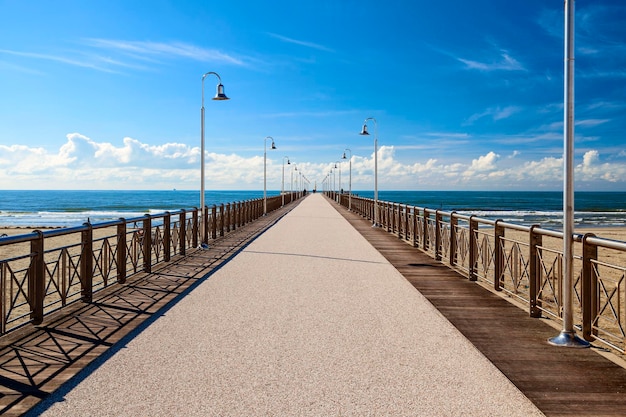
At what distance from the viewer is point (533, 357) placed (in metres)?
5.24

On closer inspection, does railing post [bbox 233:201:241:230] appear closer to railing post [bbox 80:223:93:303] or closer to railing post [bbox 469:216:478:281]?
railing post [bbox 469:216:478:281]

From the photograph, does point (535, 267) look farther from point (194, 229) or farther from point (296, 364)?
point (194, 229)

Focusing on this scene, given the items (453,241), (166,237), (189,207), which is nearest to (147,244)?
(166,237)

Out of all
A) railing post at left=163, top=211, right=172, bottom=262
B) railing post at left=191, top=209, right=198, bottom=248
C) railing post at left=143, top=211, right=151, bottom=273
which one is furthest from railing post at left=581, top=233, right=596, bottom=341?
railing post at left=191, top=209, right=198, bottom=248

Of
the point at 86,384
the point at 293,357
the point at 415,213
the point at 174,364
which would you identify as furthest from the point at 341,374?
the point at 415,213

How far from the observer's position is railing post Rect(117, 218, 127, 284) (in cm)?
901

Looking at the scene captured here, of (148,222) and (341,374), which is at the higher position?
(148,222)

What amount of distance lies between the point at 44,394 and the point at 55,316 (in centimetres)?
287

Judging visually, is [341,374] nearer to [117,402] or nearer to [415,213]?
[117,402]

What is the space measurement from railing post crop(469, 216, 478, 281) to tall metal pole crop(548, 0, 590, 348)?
3.72 m

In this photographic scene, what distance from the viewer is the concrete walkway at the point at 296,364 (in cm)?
398

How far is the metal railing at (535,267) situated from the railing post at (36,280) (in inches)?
243

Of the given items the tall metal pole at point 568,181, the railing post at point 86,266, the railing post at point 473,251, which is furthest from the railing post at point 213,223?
the tall metal pole at point 568,181

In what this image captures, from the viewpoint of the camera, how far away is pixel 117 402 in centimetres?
404
